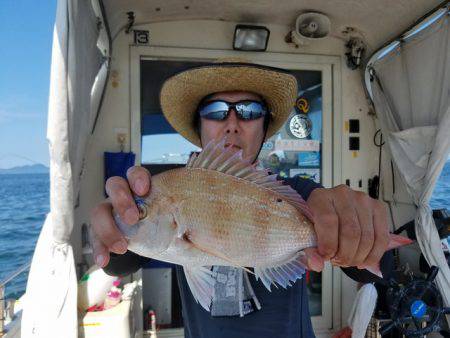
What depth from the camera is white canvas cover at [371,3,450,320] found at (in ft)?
9.86

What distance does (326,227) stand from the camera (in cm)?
95

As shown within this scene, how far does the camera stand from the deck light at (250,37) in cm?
351

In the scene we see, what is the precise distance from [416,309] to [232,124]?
2.36 metres

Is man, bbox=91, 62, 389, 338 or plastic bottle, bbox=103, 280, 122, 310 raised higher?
man, bbox=91, 62, 389, 338

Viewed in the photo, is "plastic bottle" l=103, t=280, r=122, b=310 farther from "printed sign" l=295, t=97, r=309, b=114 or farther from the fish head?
"printed sign" l=295, t=97, r=309, b=114

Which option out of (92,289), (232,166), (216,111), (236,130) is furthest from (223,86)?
(92,289)

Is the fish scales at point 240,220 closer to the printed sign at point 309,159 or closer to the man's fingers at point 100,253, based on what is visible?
the man's fingers at point 100,253

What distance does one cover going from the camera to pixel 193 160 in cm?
108

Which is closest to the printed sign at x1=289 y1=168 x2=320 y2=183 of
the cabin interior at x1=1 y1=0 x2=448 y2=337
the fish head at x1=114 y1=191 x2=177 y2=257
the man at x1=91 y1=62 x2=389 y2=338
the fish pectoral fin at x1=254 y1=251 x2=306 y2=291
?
the cabin interior at x1=1 y1=0 x2=448 y2=337

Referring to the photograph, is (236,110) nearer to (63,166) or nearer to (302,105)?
(63,166)

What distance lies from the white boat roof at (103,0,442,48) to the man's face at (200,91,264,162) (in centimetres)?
185

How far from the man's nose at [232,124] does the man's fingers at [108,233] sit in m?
0.77

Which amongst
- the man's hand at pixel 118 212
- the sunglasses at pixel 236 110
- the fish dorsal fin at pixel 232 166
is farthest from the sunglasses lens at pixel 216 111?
the man's hand at pixel 118 212

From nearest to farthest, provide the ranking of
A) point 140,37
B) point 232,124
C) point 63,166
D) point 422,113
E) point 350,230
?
point 350,230 → point 232,124 → point 63,166 → point 422,113 → point 140,37
